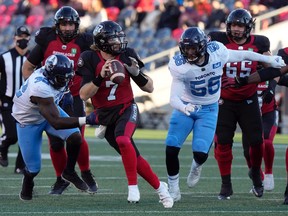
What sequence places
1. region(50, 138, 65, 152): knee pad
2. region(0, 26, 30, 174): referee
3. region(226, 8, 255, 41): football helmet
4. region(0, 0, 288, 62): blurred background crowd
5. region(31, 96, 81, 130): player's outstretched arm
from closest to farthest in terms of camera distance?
1. region(31, 96, 81, 130): player's outstretched arm
2. region(226, 8, 255, 41): football helmet
3. region(50, 138, 65, 152): knee pad
4. region(0, 26, 30, 174): referee
5. region(0, 0, 288, 62): blurred background crowd

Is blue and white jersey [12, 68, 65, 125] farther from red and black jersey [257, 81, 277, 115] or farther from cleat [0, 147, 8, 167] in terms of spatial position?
cleat [0, 147, 8, 167]

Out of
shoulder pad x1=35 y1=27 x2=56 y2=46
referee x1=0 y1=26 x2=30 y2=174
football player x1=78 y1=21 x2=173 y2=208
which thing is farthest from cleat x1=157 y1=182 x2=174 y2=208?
referee x1=0 y1=26 x2=30 y2=174

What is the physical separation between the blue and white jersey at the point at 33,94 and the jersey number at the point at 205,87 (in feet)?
3.46

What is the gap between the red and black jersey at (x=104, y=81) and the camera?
7.85 meters

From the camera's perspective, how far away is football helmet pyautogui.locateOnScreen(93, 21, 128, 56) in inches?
305

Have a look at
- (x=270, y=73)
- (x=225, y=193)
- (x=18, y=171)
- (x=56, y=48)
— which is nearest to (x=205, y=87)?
(x=270, y=73)

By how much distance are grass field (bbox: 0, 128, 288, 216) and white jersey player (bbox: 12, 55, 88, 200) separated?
25 cm

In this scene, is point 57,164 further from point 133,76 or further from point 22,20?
point 22,20

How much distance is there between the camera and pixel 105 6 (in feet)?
70.6

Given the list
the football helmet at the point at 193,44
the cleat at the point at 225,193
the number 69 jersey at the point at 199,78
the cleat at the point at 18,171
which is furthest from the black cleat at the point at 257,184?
the cleat at the point at 18,171

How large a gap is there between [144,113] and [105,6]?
2678 millimetres

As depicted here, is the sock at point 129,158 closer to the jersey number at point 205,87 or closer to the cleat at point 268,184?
the jersey number at point 205,87

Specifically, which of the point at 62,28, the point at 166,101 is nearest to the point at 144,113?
the point at 166,101

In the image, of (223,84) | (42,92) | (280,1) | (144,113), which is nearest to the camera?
(42,92)
